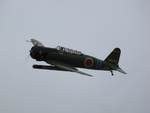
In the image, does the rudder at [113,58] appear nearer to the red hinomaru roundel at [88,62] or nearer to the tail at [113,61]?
the tail at [113,61]

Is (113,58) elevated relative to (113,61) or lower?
elevated

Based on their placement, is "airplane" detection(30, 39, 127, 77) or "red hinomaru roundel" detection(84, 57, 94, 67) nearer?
"airplane" detection(30, 39, 127, 77)

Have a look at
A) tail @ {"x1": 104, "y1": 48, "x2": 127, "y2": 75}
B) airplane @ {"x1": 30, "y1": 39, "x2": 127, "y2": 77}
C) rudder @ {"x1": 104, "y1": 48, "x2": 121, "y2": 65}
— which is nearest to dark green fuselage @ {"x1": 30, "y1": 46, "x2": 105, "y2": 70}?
airplane @ {"x1": 30, "y1": 39, "x2": 127, "y2": 77}

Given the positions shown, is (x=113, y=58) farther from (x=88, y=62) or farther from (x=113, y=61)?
(x=88, y=62)

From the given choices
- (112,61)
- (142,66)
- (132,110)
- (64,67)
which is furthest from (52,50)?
(132,110)

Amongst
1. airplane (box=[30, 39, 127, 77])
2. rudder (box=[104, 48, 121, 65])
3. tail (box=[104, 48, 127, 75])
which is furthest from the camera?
rudder (box=[104, 48, 121, 65])

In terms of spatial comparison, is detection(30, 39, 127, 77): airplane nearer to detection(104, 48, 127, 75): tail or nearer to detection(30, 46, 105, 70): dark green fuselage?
detection(30, 46, 105, 70): dark green fuselage

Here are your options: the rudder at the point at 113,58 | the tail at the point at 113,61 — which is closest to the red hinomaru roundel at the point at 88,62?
the tail at the point at 113,61

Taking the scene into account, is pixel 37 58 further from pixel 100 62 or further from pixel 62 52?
pixel 100 62

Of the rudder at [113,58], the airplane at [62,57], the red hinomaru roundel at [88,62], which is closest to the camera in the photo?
the airplane at [62,57]

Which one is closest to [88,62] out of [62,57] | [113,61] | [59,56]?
[62,57]

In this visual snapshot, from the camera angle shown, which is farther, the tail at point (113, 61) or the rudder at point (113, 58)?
the rudder at point (113, 58)

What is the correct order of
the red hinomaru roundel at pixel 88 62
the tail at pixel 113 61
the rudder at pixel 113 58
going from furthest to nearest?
the rudder at pixel 113 58 < the tail at pixel 113 61 < the red hinomaru roundel at pixel 88 62

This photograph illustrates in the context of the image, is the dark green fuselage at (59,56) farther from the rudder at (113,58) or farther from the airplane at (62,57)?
the rudder at (113,58)
